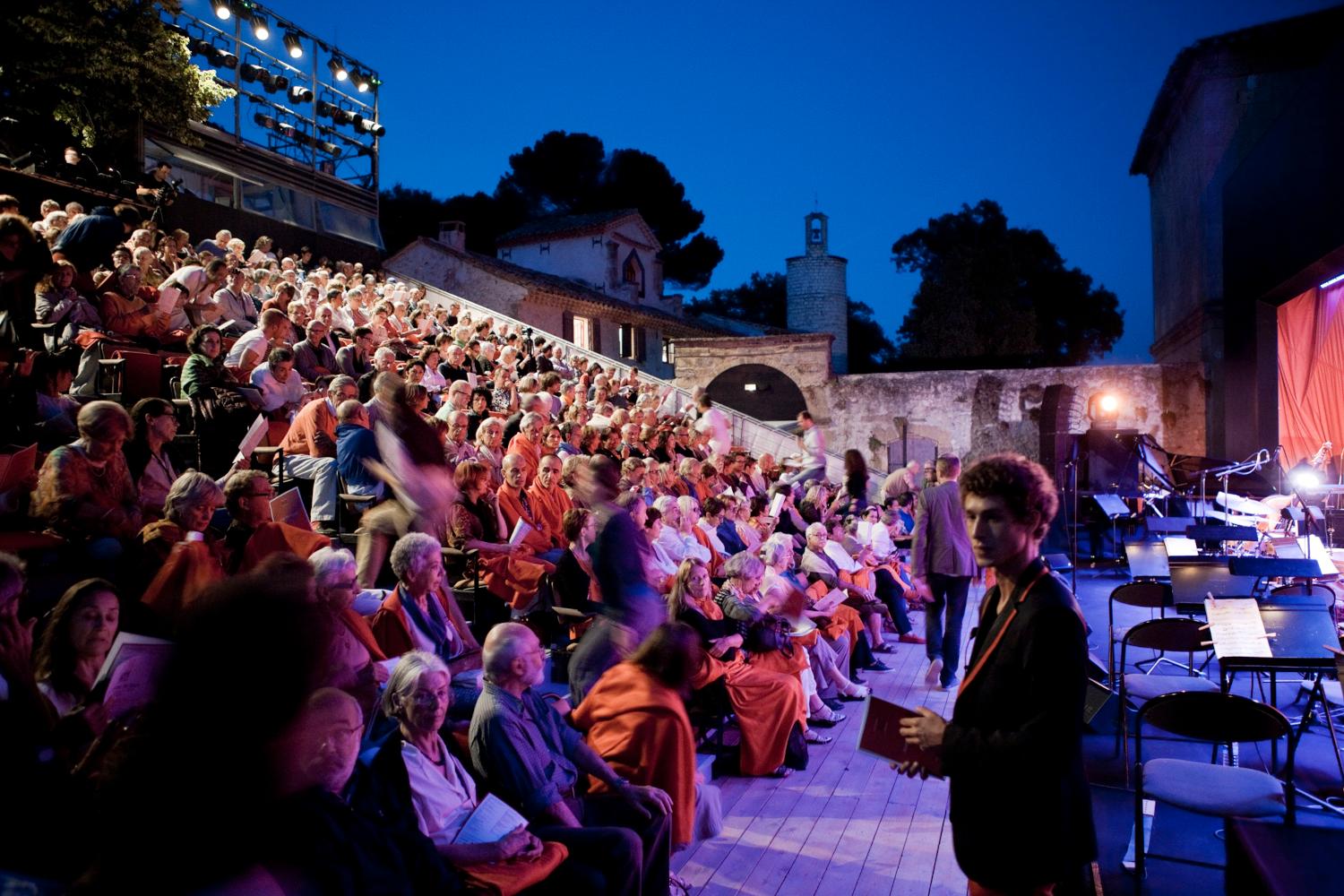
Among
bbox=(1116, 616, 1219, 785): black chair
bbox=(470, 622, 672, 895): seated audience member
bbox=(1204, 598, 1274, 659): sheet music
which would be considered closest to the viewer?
bbox=(470, 622, 672, 895): seated audience member

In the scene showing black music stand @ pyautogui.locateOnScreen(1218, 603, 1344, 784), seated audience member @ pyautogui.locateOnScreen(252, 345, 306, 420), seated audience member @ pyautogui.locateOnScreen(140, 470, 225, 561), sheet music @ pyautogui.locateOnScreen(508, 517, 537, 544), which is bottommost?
black music stand @ pyautogui.locateOnScreen(1218, 603, 1344, 784)

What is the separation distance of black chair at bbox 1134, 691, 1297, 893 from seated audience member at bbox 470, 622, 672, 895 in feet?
5.74

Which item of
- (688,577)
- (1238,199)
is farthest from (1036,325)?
(688,577)

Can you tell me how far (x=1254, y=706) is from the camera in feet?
11.0

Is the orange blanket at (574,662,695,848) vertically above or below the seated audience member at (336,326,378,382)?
below

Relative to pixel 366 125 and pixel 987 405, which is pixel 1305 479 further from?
pixel 366 125

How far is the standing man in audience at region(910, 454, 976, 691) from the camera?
20.6ft

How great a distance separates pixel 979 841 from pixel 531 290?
838 inches

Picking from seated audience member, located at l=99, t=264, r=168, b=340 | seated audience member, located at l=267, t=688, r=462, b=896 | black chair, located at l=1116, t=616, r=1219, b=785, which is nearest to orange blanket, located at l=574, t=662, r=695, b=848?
seated audience member, located at l=267, t=688, r=462, b=896

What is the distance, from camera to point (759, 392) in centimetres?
2242

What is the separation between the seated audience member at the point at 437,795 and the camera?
2.78 metres

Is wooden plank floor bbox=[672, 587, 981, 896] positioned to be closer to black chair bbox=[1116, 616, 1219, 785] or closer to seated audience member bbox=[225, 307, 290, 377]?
black chair bbox=[1116, 616, 1219, 785]

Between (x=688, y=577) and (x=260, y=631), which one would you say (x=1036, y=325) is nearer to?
(x=688, y=577)

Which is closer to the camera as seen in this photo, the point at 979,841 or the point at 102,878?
the point at 102,878
